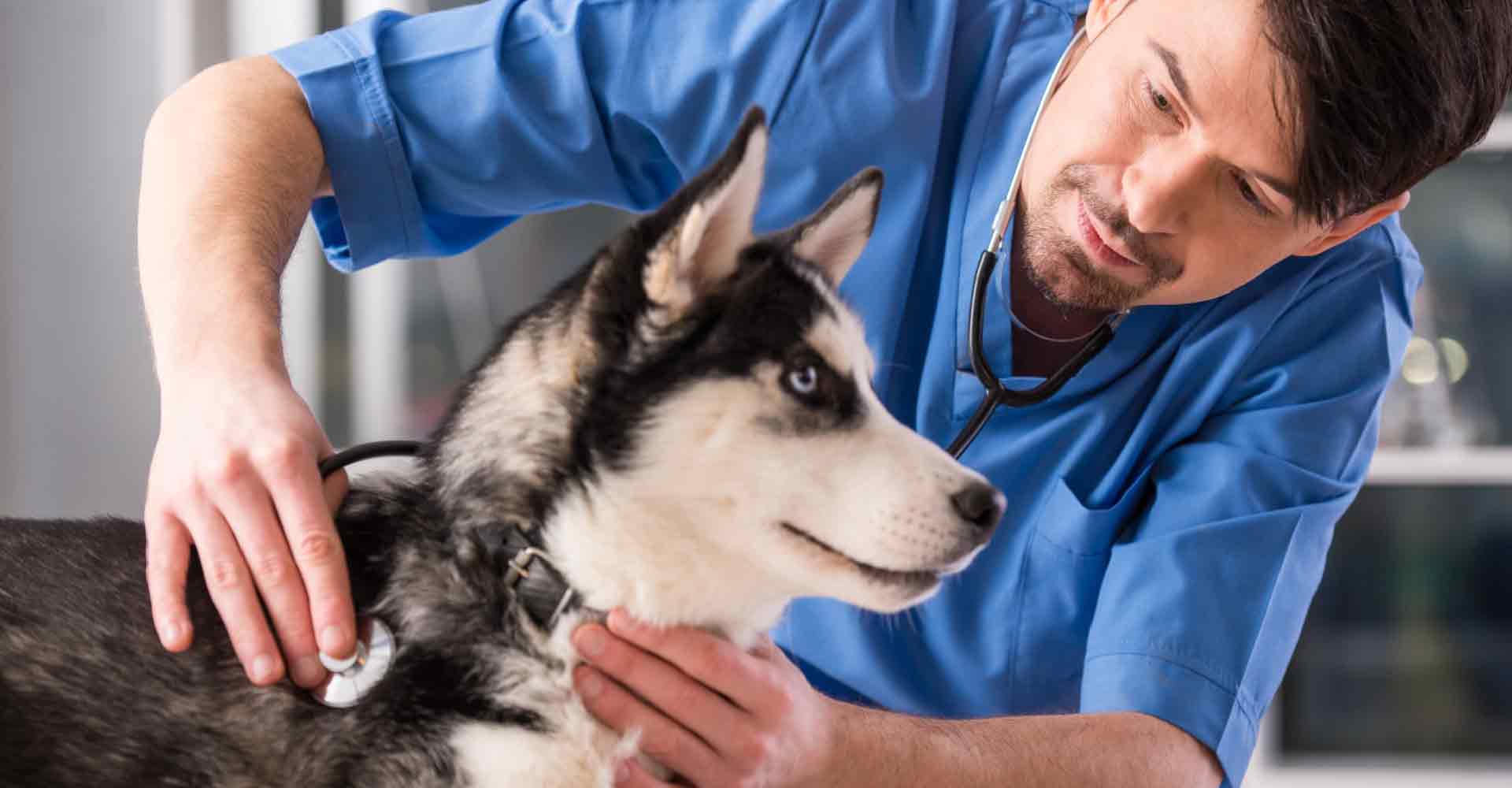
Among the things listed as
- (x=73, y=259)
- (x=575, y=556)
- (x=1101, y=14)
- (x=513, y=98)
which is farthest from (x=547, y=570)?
(x=73, y=259)

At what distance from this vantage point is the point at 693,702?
90 centimetres

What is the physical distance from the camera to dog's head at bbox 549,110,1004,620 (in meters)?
0.87

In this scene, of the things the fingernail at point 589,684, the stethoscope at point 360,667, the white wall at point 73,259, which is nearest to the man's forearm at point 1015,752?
the fingernail at point 589,684

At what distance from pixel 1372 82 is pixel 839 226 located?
1.51ft

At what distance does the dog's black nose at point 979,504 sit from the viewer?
0.88 m

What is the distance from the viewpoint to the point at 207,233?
1.10 meters

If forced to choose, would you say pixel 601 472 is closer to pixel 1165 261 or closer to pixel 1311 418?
pixel 1165 261

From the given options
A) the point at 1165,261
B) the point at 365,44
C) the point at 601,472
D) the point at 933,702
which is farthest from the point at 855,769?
the point at 365,44

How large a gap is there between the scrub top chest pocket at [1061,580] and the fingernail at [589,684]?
583 mm

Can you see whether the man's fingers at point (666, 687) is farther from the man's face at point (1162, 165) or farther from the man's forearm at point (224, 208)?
the man's face at point (1162, 165)

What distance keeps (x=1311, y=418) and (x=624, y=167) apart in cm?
73

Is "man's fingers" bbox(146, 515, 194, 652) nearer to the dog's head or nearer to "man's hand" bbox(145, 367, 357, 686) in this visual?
"man's hand" bbox(145, 367, 357, 686)

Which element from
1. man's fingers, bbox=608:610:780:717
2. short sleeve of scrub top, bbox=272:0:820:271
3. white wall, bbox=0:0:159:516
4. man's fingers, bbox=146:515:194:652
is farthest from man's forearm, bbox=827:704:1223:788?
white wall, bbox=0:0:159:516

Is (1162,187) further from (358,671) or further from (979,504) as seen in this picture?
(358,671)
